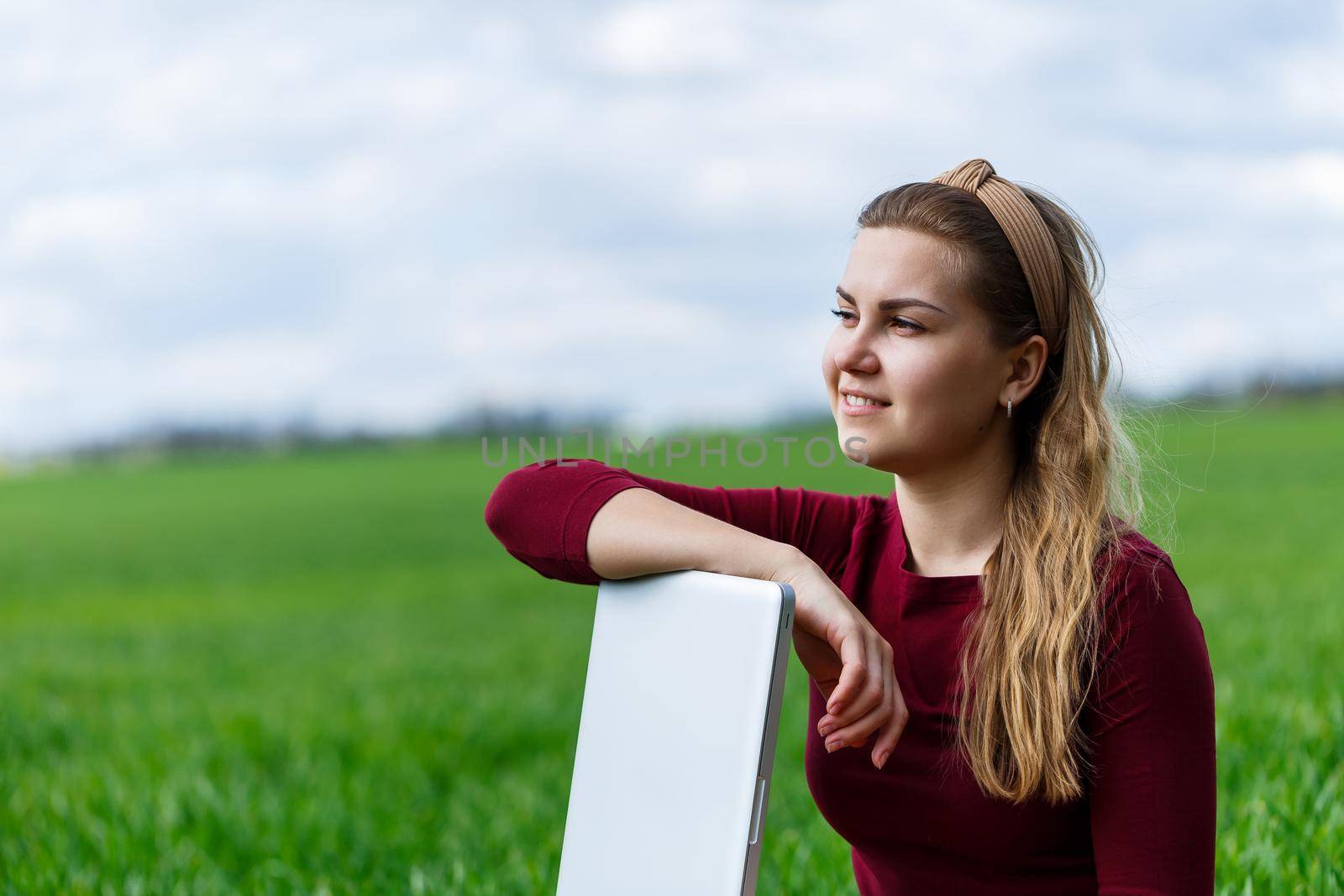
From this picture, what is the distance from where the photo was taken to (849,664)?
1.65m

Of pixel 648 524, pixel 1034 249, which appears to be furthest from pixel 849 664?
pixel 1034 249

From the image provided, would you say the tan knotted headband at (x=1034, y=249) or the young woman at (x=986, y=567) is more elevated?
the tan knotted headband at (x=1034, y=249)

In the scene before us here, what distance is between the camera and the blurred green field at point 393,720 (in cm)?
390

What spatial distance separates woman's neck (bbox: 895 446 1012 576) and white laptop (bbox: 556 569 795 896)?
504mm

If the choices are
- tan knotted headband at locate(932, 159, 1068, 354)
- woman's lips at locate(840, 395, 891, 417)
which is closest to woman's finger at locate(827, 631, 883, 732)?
woman's lips at locate(840, 395, 891, 417)

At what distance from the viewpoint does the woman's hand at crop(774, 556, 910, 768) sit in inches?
65.7

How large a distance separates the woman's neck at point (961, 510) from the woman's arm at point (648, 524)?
0.75ft

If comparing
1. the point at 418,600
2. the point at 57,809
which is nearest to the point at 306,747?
the point at 57,809

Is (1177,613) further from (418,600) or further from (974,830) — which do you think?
(418,600)

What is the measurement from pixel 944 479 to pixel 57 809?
14.0 feet

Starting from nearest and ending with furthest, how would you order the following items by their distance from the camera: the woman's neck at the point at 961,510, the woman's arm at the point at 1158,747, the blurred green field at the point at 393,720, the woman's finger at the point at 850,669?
the woman's finger at the point at 850,669, the woman's arm at the point at 1158,747, the woman's neck at the point at 961,510, the blurred green field at the point at 393,720

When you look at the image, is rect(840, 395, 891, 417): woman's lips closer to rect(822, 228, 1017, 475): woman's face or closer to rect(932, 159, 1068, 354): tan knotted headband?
rect(822, 228, 1017, 475): woman's face

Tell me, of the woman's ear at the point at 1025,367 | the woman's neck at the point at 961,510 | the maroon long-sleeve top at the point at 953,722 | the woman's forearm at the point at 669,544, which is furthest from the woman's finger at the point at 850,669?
the woman's ear at the point at 1025,367

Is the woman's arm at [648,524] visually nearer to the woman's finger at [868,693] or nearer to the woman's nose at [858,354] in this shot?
the woman's finger at [868,693]
